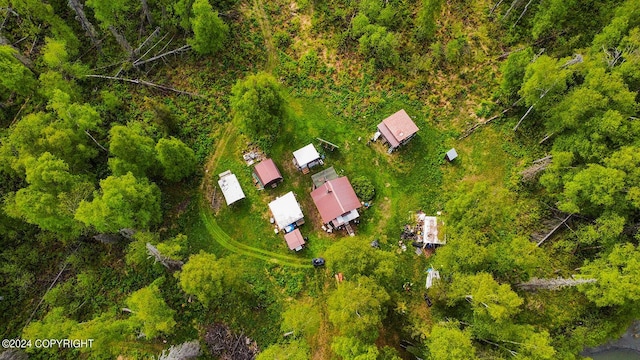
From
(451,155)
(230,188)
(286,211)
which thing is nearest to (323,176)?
(286,211)

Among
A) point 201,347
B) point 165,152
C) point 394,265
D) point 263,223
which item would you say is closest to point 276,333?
point 201,347

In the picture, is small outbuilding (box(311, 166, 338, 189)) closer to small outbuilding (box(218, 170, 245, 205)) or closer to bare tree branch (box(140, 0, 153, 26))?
small outbuilding (box(218, 170, 245, 205))

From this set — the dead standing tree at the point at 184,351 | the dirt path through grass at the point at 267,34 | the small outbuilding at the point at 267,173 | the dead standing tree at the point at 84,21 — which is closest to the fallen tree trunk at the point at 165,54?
the dead standing tree at the point at 84,21

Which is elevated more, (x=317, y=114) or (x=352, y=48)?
(x=352, y=48)

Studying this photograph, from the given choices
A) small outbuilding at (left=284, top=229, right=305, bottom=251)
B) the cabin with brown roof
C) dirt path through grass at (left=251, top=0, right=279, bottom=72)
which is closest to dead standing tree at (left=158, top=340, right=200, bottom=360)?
small outbuilding at (left=284, top=229, right=305, bottom=251)

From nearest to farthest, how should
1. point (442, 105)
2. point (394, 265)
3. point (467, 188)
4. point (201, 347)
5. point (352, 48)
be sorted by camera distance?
point (394, 265) → point (201, 347) → point (467, 188) → point (442, 105) → point (352, 48)

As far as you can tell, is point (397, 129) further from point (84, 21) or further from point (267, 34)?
point (84, 21)

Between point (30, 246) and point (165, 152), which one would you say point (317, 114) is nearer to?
point (165, 152)
